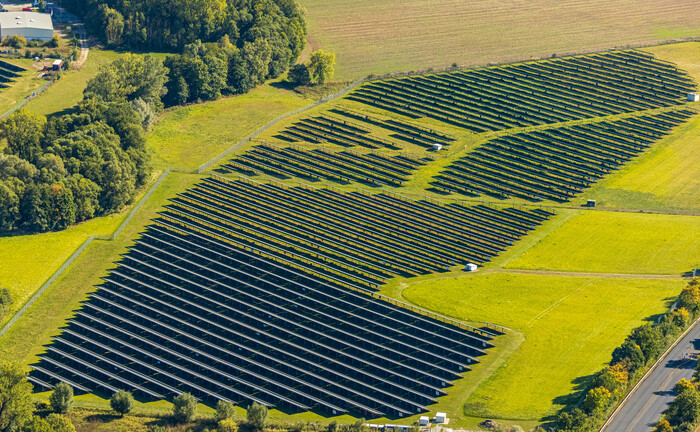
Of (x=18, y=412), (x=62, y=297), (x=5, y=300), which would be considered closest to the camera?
(x=18, y=412)

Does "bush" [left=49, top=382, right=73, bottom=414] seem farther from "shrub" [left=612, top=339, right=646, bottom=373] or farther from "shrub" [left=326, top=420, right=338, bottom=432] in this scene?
"shrub" [left=612, top=339, right=646, bottom=373]

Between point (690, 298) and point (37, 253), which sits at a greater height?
point (690, 298)

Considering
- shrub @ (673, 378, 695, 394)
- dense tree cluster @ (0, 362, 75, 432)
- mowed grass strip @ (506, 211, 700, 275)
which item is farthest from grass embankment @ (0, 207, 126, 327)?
shrub @ (673, 378, 695, 394)

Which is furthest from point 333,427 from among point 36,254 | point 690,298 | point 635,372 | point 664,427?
point 36,254

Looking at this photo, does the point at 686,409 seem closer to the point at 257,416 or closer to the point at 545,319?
the point at 545,319

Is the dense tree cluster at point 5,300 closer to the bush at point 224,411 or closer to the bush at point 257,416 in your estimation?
the bush at point 224,411

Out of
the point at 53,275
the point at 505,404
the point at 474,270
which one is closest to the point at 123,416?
the point at 53,275
